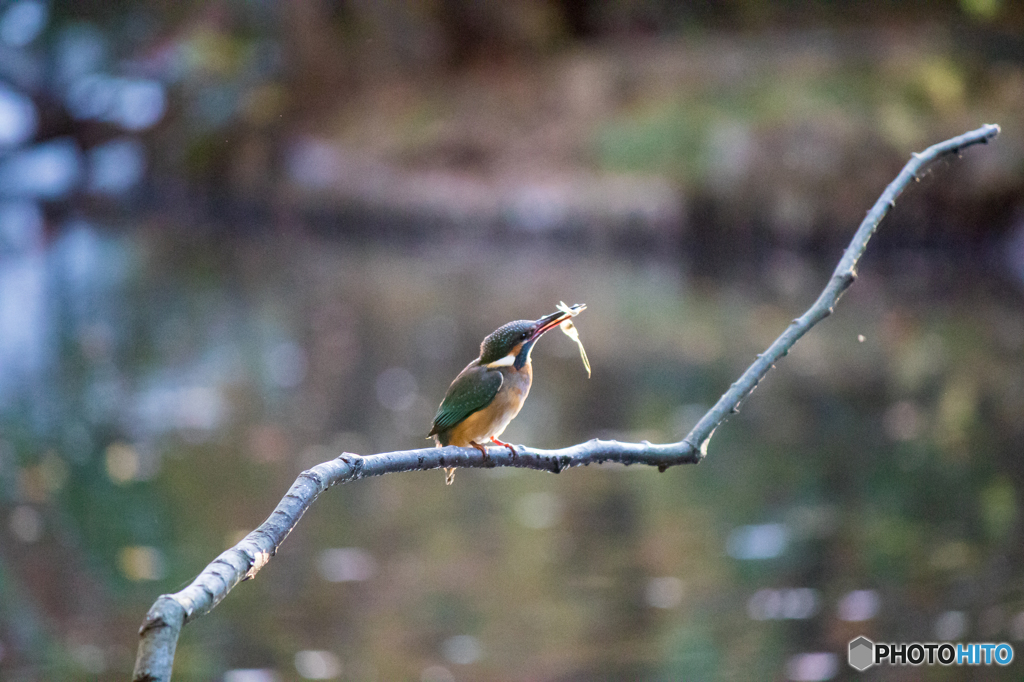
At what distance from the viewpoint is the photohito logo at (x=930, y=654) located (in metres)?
2.47

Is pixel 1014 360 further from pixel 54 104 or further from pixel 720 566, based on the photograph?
pixel 54 104

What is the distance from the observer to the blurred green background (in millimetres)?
2963

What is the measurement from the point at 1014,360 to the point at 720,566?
317 centimetres

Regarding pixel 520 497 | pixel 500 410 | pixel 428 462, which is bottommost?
pixel 428 462

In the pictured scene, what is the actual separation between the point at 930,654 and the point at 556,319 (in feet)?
5.85

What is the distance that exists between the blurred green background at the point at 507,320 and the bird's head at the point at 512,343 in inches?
20.2

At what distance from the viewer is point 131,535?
356 centimetres

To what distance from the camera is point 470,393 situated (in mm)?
1289

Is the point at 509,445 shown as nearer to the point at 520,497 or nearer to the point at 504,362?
the point at 504,362

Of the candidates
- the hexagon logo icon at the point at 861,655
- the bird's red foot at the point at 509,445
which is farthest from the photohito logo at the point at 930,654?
the bird's red foot at the point at 509,445

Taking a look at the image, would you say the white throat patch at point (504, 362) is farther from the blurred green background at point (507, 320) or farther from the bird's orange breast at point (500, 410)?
the blurred green background at point (507, 320)

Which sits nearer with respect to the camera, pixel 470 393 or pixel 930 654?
Result: pixel 470 393

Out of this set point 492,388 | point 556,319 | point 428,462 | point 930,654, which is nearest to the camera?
point 428,462

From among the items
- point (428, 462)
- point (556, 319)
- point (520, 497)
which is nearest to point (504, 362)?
Result: point (556, 319)
